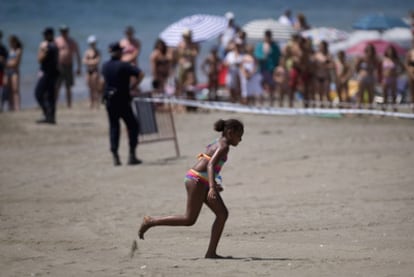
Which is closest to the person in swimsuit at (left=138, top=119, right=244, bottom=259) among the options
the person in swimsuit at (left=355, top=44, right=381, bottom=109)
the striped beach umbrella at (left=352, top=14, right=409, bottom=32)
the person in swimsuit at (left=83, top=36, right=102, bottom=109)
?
the person in swimsuit at (left=355, top=44, right=381, bottom=109)

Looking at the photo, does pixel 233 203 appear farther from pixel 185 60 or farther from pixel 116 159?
pixel 185 60

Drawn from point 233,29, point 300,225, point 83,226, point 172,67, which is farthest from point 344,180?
point 233,29

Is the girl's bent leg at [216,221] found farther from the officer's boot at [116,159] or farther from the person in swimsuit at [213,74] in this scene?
the person in swimsuit at [213,74]

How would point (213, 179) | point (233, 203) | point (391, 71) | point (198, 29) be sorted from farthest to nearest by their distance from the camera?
point (198, 29), point (391, 71), point (233, 203), point (213, 179)

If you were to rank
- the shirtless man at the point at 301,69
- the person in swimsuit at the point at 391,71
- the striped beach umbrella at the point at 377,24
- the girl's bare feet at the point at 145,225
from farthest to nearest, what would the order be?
the striped beach umbrella at the point at 377,24, the shirtless man at the point at 301,69, the person in swimsuit at the point at 391,71, the girl's bare feet at the point at 145,225

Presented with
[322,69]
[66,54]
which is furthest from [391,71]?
[66,54]

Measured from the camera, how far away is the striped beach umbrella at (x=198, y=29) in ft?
76.9

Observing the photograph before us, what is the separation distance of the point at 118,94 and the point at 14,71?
27.4 ft

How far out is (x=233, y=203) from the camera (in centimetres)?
1152

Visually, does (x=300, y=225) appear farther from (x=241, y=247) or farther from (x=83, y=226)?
(x=83, y=226)

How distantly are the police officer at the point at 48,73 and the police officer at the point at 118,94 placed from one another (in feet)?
15.9

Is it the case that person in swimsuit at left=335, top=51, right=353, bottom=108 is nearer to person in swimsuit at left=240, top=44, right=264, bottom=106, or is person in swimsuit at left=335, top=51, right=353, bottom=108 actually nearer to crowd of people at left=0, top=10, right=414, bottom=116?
crowd of people at left=0, top=10, right=414, bottom=116

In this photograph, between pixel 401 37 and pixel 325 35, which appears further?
pixel 401 37

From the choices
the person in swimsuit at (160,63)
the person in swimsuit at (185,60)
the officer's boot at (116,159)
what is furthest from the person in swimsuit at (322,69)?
the officer's boot at (116,159)
